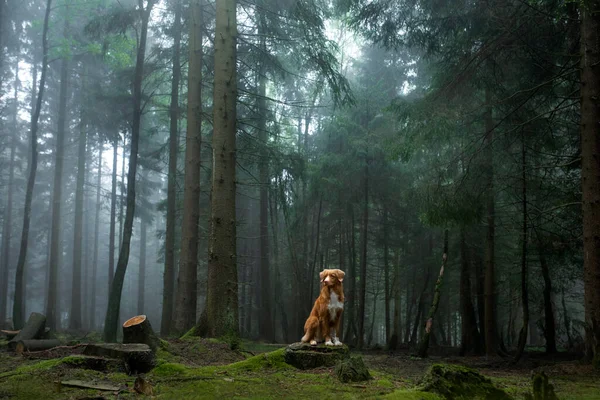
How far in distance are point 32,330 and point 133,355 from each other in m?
5.52

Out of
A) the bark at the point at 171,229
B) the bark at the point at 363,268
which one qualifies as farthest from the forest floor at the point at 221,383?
the bark at the point at 363,268

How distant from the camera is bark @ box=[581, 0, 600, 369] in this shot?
28.5ft

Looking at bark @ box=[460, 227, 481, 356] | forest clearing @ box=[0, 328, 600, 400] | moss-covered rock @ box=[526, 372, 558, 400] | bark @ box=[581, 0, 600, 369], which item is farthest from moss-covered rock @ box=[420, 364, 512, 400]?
bark @ box=[460, 227, 481, 356]

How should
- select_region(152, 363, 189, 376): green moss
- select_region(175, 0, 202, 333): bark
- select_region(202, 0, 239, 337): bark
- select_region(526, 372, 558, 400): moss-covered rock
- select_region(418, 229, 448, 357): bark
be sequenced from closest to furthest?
select_region(526, 372, 558, 400): moss-covered rock, select_region(152, 363, 189, 376): green moss, select_region(202, 0, 239, 337): bark, select_region(175, 0, 202, 333): bark, select_region(418, 229, 448, 357): bark

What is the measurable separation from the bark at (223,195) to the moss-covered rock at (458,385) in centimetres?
476

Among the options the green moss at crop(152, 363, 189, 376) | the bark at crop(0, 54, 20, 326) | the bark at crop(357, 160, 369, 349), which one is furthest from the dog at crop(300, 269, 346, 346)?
the bark at crop(0, 54, 20, 326)

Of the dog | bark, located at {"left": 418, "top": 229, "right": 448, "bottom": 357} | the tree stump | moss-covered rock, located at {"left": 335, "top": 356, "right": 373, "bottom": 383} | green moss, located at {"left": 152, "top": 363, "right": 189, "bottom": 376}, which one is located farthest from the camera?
bark, located at {"left": 418, "top": 229, "right": 448, "bottom": 357}

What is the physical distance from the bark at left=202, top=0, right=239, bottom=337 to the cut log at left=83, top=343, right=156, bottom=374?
289cm

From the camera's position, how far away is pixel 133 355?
19.8 ft

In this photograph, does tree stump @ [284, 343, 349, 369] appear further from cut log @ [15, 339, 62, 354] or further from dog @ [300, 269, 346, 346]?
cut log @ [15, 339, 62, 354]

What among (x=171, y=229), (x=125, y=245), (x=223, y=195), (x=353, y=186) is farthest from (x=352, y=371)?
(x=353, y=186)

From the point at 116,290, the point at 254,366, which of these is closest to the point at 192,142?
the point at 116,290

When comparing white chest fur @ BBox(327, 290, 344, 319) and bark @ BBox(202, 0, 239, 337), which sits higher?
bark @ BBox(202, 0, 239, 337)

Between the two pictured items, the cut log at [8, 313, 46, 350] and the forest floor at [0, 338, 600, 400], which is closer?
the forest floor at [0, 338, 600, 400]
